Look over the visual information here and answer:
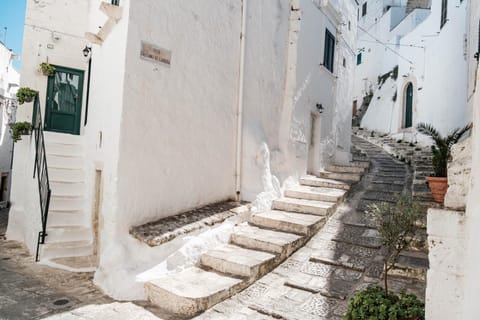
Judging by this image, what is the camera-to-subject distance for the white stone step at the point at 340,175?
928 cm

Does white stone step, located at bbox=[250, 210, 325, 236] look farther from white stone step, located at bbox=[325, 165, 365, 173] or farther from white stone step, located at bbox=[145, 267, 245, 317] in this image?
white stone step, located at bbox=[325, 165, 365, 173]

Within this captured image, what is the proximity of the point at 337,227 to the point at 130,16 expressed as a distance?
5.17m

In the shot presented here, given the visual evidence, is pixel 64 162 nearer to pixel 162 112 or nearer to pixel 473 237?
pixel 162 112

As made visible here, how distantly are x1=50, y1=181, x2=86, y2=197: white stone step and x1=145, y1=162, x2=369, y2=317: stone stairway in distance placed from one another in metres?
3.73

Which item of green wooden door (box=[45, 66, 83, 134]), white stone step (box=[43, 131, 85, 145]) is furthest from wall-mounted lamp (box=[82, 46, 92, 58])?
white stone step (box=[43, 131, 85, 145])

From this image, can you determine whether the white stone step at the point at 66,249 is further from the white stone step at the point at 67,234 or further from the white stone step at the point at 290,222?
the white stone step at the point at 290,222

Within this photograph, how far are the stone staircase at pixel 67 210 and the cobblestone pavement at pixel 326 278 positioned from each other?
3.21 m

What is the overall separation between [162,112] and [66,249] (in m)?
3.29

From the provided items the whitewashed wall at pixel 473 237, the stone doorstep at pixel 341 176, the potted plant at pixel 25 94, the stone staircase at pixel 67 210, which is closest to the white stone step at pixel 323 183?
the stone doorstep at pixel 341 176

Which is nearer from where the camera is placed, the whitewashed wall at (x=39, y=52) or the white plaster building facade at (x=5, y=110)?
the whitewashed wall at (x=39, y=52)

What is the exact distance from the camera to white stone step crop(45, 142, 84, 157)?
826cm

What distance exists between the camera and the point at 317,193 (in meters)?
7.85

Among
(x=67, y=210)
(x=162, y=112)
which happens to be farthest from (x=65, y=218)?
(x=162, y=112)

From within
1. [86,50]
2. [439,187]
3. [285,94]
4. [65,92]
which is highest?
[86,50]
